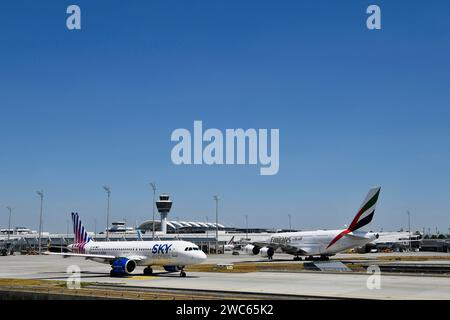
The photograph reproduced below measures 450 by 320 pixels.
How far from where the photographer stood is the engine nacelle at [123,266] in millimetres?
55188

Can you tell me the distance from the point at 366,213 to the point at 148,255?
4184cm

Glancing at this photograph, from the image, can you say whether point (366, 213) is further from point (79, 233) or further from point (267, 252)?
point (79, 233)

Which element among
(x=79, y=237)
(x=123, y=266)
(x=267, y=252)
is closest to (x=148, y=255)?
(x=123, y=266)

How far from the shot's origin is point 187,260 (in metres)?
55.3

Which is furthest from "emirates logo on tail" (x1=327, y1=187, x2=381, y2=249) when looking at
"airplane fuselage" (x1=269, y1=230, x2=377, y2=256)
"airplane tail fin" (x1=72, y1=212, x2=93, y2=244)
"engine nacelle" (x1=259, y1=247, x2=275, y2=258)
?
"airplane tail fin" (x1=72, y1=212, x2=93, y2=244)

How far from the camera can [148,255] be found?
57.9 m

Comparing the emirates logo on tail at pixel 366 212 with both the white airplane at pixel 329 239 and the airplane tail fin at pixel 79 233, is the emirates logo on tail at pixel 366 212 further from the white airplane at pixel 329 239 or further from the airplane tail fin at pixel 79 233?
the airplane tail fin at pixel 79 233

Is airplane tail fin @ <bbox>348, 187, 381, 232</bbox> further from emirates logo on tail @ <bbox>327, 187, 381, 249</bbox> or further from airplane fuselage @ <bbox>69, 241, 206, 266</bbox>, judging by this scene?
airplane fuselage @ <bbox>69, 241, 206, 266</bbox>

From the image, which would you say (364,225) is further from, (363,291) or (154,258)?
(363,291)

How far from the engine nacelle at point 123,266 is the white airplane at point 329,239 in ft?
139

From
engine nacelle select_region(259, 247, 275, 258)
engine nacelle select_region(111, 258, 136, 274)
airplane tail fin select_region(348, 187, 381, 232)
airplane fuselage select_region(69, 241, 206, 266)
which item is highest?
airplane tail fin select_region(348, 187, 381, 232)

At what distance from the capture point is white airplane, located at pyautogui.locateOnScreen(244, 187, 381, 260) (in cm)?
8419
